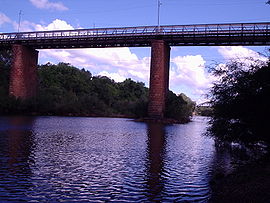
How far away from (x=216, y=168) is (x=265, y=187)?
4.61m

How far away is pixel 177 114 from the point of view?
5509 cm

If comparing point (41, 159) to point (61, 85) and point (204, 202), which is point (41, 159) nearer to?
point (204, 202)

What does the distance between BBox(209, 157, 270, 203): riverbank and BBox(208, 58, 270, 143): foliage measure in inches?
118

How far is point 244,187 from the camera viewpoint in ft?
26.2

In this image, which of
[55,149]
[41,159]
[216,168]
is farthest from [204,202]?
[55,149]

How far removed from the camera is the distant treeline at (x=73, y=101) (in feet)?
174

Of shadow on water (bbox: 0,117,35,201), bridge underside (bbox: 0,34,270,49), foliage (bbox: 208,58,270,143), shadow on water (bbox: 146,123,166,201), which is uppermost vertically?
bridge underside (bbox: 0,34,270,49)

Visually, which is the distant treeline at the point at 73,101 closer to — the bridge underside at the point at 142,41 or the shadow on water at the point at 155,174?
the bridge underside at the point at 142,41

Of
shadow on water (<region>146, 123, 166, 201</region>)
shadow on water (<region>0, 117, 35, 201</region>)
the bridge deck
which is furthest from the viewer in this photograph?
the bridge deck

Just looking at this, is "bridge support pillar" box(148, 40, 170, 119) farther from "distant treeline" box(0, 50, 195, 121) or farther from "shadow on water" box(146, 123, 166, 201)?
"shadow on water" box(146, 123, 166, 201)

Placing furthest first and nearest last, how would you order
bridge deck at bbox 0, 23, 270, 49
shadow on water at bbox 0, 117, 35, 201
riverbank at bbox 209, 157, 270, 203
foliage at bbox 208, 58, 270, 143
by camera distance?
bridge deck at bbox 0, 23, 270, 49
foliage at bbox 208, 58, 270, 143
shadow on water at bbox 0, 117, 35, 201
riverbank at bbox 209, 157, 270, 203

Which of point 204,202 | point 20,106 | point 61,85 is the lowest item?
point 204,202

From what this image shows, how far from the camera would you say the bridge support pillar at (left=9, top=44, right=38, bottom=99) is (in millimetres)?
50188

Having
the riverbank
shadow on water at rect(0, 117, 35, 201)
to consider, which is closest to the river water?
shadow on water at rect(0, 117, 35, 201)
